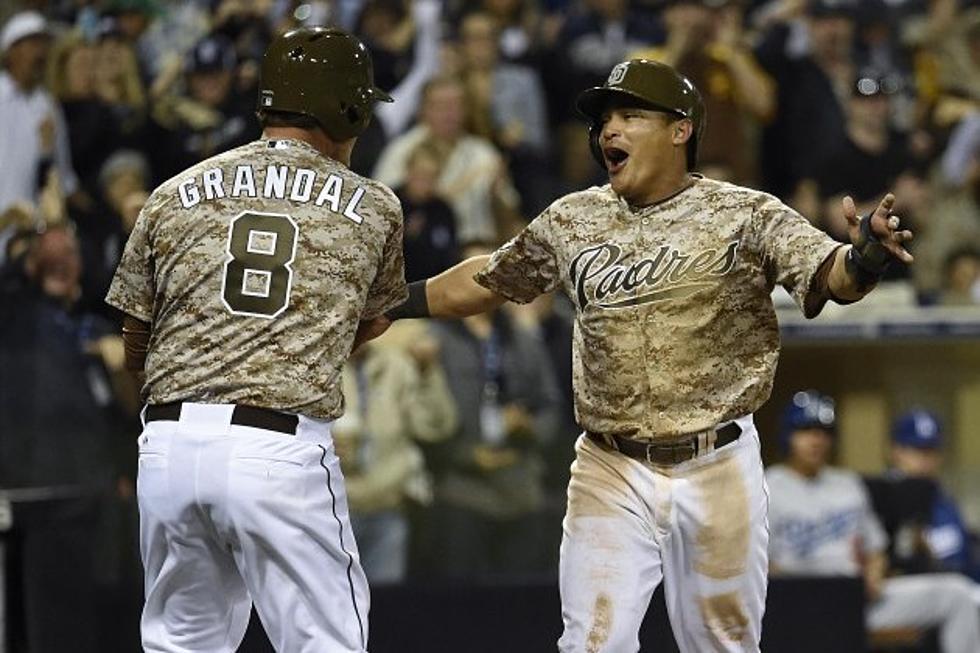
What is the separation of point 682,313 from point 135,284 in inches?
58.5

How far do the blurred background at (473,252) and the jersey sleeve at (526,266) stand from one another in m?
2.27

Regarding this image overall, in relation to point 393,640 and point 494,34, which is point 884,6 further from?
point 393,640

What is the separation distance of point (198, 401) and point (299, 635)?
0.64 metres

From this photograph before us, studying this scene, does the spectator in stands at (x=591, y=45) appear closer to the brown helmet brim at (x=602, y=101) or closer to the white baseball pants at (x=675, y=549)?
the brown helmet brim at (x=602, y=101)

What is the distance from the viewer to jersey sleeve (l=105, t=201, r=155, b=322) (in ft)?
16.9

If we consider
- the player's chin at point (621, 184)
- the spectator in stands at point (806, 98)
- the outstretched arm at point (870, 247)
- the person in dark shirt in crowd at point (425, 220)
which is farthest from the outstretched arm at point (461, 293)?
the spectator in stands at point (806, 98)

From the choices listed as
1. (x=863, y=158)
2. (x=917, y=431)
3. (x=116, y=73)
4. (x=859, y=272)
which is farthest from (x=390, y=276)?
(x=863, y=158)

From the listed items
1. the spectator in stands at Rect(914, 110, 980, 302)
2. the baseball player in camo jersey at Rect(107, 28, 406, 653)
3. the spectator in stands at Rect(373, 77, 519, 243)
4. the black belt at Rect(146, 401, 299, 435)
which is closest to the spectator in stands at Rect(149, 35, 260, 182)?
the spectator in stands at Rect(373, 77, 519, 243)

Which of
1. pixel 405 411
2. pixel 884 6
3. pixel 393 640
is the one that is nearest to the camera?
pixel 393 640

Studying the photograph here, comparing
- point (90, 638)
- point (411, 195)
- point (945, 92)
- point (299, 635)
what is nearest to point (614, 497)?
point (299, 635)

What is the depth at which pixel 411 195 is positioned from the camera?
1016 cm

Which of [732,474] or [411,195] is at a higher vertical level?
[411,195]

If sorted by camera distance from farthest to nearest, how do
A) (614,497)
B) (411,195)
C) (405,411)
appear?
(411,195)
(405,411)
(614,497)

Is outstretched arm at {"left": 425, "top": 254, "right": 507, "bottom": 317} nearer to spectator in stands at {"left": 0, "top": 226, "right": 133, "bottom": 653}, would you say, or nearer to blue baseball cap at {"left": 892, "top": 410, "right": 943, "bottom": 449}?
spectator in stands at {"left": 0, "top": 226, "right": 133, "bottom": 653}
